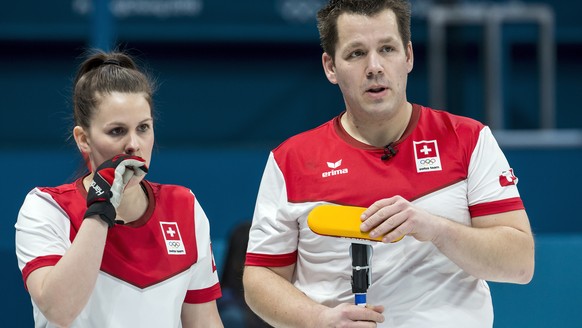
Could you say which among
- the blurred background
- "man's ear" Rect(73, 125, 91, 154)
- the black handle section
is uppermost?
the blurred background

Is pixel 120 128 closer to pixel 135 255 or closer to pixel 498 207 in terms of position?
pixel 135 255

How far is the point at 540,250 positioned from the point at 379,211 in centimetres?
166

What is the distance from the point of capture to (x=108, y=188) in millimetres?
2631

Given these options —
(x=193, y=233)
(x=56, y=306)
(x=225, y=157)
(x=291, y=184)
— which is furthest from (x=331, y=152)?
(x=225, y=157)

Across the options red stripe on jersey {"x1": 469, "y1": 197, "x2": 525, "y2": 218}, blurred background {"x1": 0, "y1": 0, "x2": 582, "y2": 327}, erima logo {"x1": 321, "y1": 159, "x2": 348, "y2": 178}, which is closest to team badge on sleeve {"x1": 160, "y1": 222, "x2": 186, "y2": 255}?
erima logo {"x1": 321, "y1": 159, "x2": 348, "y2": 178}

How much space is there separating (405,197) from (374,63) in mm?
386

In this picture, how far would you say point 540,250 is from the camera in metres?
3.95

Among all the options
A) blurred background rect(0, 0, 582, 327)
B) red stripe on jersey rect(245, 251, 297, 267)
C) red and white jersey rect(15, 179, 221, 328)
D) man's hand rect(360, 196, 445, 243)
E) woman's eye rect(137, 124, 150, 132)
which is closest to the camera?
man's hand rect(360, 196, 445, 243)

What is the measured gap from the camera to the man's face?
9.32 ft

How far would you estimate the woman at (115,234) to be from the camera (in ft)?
8.60

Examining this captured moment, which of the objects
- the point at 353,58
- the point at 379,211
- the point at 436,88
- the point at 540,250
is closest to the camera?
the point at 379,211

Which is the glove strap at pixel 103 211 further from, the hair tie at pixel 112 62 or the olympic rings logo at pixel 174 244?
the hair tie at pixel 112 62

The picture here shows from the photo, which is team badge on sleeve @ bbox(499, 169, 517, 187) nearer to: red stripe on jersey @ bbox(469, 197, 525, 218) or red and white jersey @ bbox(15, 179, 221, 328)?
red stripe on jersey @ bbox(469, 197, 525, 218)

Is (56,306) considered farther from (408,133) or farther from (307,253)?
(408,133)
